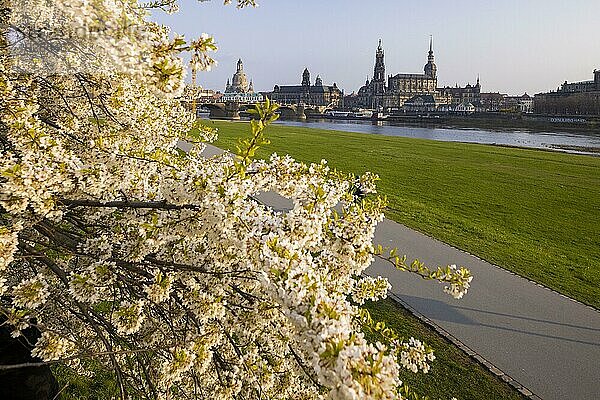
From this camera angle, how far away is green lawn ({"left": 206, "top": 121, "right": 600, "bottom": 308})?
11.9 meters

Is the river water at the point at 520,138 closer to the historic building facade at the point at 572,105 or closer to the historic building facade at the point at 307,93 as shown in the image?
the historic building facade at the point at 572,105

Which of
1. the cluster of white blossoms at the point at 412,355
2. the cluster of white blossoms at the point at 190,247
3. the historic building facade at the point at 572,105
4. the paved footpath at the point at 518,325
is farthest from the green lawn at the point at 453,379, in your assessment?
the historic building facade at the point at 572,105

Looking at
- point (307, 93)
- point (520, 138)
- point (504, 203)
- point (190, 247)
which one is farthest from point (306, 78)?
point (190, 247)

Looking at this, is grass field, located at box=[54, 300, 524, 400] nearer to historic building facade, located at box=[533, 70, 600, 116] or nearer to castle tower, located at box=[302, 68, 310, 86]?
historic building facade, located at box=[533, 70, 600, 116]

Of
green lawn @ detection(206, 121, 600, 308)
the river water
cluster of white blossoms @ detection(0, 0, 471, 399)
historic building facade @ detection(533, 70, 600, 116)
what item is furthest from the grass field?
historic building facade @ detection(533, 70, 600, 116)

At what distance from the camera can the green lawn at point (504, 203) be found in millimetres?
11859

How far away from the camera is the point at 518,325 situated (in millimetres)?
7938

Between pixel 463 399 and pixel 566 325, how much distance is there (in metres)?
3.14

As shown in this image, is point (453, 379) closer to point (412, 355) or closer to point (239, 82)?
point (412, 355)

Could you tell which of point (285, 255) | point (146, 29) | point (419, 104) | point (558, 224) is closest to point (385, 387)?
point (285, 255)

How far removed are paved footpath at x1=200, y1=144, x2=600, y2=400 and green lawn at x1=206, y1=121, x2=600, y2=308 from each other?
102 centimetres

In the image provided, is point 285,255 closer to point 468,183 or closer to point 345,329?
point 345,329

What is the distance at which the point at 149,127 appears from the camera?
5.39m

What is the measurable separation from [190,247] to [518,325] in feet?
22.5
